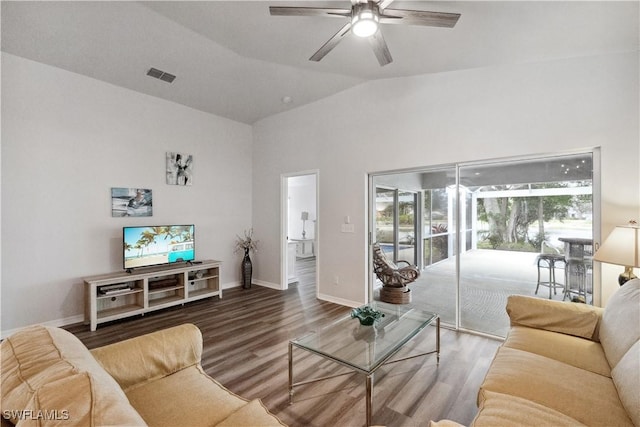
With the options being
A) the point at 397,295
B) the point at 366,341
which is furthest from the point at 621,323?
the point at 397,295

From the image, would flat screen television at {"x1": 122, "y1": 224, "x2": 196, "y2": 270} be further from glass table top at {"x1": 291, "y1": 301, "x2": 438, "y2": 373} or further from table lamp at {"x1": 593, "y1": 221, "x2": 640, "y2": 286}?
table lamp at {"x1": 593, "y1": 221, "x2": 640, "y2": 286}

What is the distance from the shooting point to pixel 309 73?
12.8 feet

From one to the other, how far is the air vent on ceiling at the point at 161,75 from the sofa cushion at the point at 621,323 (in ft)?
17.0

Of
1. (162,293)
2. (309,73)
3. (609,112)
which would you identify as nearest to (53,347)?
(162,293)

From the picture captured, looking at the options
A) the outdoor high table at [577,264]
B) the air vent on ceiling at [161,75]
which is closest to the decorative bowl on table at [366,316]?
the outdoor high table at [577,264]

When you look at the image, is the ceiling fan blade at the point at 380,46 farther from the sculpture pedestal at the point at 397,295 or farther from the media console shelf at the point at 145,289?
the media console shelf at the point at 145,289

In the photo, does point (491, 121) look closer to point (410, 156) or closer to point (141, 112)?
point (410, 156)

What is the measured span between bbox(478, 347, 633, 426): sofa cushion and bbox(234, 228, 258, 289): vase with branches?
14.0 feet

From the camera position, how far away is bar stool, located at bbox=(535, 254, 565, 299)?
295 centimetres

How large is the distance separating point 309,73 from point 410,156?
1.81 meters

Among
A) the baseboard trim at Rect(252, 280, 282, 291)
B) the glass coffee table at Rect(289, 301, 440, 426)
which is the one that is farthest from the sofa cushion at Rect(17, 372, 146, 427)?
the baseboard trim at Rect(252, 280, 282, 291)

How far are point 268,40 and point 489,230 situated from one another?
3332 millimetres

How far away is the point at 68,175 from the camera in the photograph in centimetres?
355

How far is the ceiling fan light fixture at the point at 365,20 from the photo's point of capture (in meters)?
1.95
